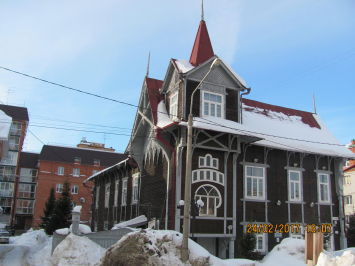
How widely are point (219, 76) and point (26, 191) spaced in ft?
147

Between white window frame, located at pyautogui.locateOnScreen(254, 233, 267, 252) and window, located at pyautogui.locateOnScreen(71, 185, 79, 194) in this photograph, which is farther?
window, located at pyautogui.locateOnScreen(71, 185, 79, 194)

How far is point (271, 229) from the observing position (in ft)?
63.6

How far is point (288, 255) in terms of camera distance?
14.3 m

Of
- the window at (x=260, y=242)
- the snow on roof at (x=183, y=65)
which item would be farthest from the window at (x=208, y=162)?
the snow on roof at (x=183, y=65)

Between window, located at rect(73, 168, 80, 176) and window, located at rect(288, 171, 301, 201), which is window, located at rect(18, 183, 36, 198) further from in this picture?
window, located at rect(288, 171, 301, 201)

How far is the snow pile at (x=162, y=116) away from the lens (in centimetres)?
1861

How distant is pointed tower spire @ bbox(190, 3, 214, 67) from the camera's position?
69.4 ft

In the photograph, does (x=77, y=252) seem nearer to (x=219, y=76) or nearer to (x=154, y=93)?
(x=154, y=93)

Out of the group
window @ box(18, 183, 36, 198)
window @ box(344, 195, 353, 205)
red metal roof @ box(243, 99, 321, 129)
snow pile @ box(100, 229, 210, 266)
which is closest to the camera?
snow pile @ box(100, 229, 210, 266)

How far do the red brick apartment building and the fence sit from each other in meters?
32.5

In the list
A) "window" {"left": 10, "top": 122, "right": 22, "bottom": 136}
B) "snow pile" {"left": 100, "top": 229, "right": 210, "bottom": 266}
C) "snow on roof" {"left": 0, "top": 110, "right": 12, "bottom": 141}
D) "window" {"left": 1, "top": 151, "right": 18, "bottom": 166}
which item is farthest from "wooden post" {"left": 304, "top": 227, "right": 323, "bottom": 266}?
"window" {"left": 10, "top": 122, "right": 22, "bottom": 136}

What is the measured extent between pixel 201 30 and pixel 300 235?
1399cm

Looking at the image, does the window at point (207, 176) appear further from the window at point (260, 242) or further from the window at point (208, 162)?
the window at point (260, 242)

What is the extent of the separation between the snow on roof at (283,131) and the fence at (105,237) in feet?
20.6
